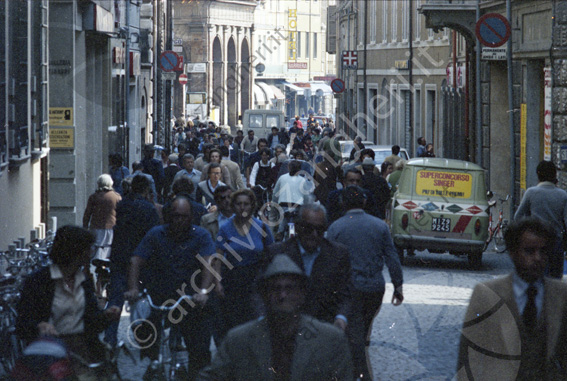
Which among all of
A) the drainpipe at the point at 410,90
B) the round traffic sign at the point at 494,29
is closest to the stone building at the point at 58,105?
the round traffic sign at the point at 494,29

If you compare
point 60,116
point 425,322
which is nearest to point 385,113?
point 60,116

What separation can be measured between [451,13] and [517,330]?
22018 millimetres

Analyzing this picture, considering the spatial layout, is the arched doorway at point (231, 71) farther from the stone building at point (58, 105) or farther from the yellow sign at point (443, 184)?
the yellow sign at point (443, 184)

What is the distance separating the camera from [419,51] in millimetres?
38844

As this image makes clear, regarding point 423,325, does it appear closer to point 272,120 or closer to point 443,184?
point 443,184

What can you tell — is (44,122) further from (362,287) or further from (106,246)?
(362,287)

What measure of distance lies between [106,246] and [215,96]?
226 ft

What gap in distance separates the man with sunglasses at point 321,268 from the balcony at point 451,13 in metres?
19.6

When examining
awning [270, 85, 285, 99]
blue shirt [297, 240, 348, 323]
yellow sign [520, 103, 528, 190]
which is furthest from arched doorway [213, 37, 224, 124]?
blue shirt [297, 240, 348, 323]

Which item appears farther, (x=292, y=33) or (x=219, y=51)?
(x=292, y=33)

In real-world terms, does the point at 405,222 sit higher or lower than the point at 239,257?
lower

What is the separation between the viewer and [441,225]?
50.5 feet

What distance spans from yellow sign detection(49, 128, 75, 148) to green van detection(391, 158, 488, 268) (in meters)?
5.38

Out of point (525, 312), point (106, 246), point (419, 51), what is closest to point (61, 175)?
point (106, 246)
